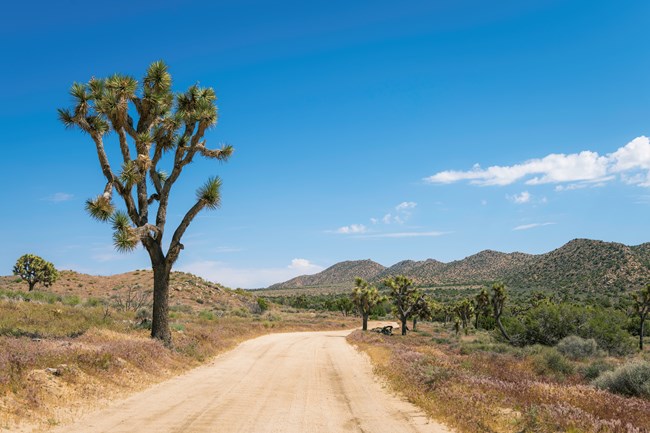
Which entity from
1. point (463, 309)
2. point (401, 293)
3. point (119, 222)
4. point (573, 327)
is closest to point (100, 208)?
point (119, 222)

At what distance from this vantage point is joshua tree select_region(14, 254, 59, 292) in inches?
2351

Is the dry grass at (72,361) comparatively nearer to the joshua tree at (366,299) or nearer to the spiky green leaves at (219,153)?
the spiky green leaves at (219,153)

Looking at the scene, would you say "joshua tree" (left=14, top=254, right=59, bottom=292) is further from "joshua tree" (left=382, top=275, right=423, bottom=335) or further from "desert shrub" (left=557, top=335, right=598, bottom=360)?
"desert shrub" (left=557, top=335, right=598, bottom=360)

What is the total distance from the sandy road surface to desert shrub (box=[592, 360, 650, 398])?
816cm

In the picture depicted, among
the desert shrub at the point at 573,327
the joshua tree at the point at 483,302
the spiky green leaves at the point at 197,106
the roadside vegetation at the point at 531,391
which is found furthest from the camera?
the joshua tree at the point at 483,302

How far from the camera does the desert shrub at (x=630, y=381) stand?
596 inches

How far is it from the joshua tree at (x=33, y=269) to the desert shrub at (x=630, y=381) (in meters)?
63.8

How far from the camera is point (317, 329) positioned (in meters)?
55.0

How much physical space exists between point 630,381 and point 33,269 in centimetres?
6536

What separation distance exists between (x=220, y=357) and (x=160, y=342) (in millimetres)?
3661

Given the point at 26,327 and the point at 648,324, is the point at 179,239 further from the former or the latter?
the point at 648,324

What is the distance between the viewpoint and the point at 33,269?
199 ft

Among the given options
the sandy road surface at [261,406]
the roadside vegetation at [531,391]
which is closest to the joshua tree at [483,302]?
the roadside vegetation at [531,391]

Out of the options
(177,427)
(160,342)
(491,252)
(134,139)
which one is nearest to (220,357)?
(160,342)
